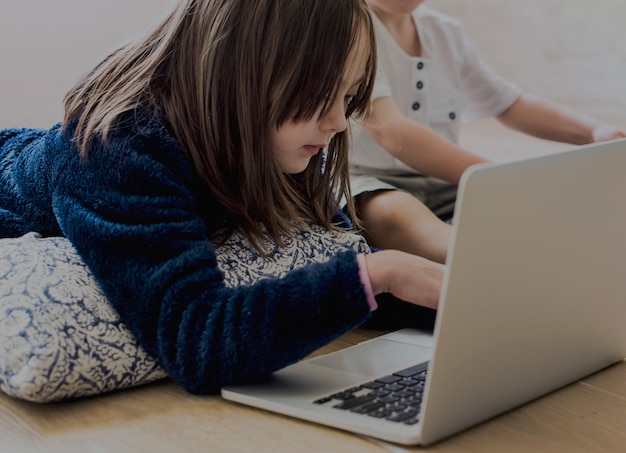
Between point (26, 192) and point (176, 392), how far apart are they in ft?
1.00

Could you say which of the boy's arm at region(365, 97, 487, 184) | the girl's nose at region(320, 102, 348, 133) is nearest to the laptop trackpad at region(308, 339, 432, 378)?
the girl's nose at region(320, 102, 348, 133)

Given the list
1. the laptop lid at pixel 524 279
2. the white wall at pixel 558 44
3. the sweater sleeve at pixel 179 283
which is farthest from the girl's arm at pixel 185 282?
the white wall at pixel 558 44

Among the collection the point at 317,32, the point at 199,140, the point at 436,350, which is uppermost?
the point at 317,32

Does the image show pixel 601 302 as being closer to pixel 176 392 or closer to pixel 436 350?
pixel 436 350

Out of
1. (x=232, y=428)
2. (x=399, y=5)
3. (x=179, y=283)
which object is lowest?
(x=232, y=428)

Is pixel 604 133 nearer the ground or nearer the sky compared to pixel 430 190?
nearer the sky

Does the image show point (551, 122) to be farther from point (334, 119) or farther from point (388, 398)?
point (388, 398)

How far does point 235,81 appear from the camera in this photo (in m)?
0.85

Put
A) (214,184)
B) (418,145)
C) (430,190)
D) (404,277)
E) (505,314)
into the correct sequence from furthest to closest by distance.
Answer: (430,190) < (418,145) < (214,184) < (404,277) < (505,314)

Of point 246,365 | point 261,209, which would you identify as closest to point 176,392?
point 246,365

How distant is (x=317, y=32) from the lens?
2.78 feet

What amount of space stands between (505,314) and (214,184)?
0.34 metres

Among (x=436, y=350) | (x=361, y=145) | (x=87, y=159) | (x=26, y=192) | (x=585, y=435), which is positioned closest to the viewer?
(x=436, y=350)

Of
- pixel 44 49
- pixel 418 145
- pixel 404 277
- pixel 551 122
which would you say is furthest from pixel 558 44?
pixel 404 277
